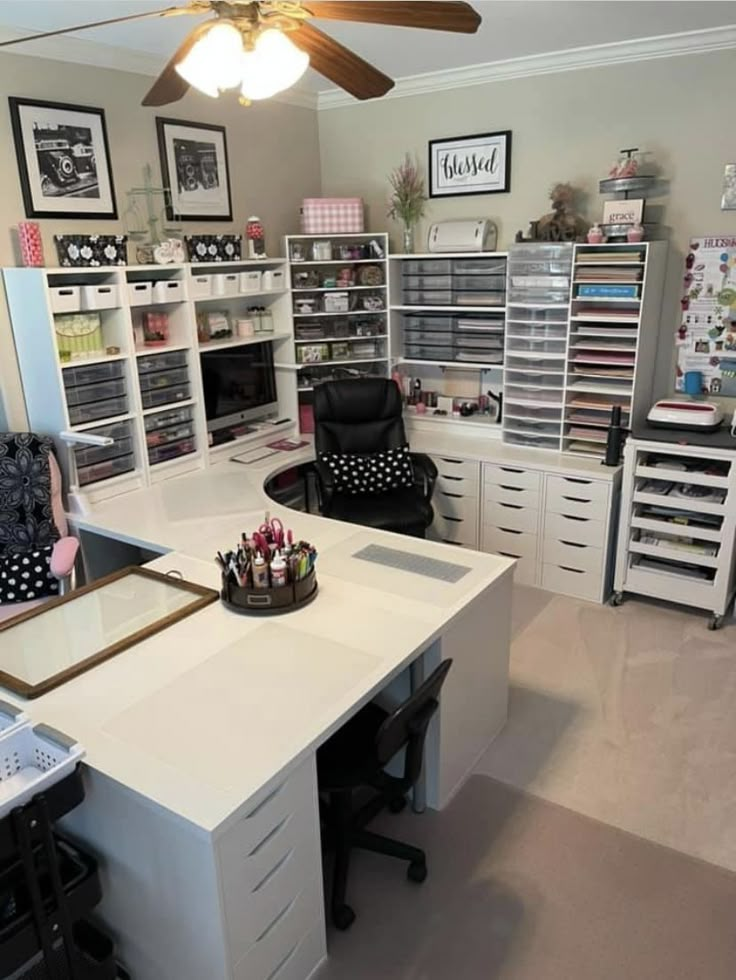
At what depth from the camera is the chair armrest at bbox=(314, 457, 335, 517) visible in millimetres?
3708

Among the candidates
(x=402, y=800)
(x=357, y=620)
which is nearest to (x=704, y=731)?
(x=402, y=800)

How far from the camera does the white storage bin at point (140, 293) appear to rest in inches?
128

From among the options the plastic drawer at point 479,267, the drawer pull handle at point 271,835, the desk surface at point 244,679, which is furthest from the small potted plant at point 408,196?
the drawer pull handle at point 271,835

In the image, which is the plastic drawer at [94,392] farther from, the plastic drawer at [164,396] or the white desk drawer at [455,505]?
the white desk drawer at [455,505]

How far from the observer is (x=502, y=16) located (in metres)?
2.96

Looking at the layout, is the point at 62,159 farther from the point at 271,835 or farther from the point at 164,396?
the point at 271,835

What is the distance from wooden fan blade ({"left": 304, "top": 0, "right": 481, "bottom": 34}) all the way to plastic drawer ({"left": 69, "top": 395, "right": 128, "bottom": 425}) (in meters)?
2.00

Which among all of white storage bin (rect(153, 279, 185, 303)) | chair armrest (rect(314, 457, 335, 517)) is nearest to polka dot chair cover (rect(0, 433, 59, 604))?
white storage bin (rect(153, 279, 185, 303))

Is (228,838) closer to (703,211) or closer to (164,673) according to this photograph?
(164,673)

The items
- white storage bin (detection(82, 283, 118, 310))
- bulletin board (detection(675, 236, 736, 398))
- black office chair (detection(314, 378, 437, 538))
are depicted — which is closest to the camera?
white storage bin (detection(82, 283, 118, 310))

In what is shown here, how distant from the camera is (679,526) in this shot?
3447 mm

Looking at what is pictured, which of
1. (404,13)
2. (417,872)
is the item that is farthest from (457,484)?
(404,13)

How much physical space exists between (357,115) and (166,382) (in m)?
2.12

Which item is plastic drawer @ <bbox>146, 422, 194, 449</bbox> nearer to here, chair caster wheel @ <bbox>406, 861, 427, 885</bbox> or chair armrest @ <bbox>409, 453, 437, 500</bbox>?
chair armrest @ <bbox>409, 453, 437, 500</bbox>
